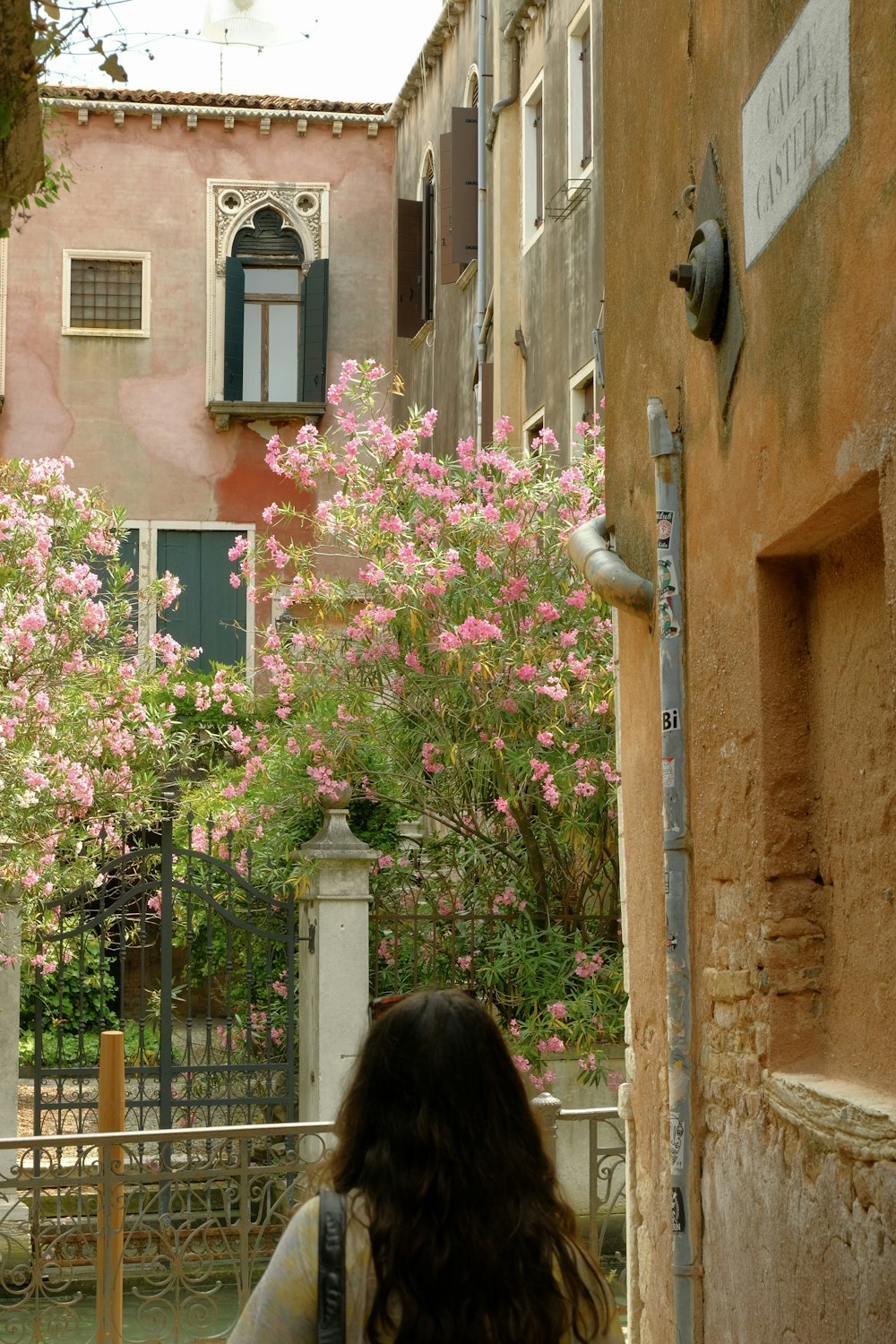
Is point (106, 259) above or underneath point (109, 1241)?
above

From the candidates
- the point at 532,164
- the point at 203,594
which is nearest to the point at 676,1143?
the point at 532,164

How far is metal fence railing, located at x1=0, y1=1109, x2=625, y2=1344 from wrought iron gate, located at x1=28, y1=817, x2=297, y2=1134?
0.37m

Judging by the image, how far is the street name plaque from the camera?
3568 mm

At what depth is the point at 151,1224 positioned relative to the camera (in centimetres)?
1074

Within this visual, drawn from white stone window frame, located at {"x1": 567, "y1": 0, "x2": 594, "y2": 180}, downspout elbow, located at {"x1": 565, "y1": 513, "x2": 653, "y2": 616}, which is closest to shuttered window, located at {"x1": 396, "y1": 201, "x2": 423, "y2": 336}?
white stone window frame, located at {"x1": 567, "y1": 0, "x2": 594, "y2": 180}

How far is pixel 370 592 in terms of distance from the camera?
11266mm

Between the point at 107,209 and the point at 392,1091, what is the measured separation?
71.1ft

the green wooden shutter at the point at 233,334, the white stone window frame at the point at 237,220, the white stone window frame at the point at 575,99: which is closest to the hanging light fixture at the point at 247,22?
the white stone window frame at the point at 237,220

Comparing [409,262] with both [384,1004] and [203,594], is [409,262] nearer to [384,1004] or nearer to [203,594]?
[203,594]

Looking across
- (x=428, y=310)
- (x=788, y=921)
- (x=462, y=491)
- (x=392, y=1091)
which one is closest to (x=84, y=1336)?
(x=462, y=491)

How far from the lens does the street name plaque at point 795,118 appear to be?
3.57 metres

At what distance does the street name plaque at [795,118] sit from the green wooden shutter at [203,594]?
698 inches

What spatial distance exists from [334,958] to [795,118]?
746cm

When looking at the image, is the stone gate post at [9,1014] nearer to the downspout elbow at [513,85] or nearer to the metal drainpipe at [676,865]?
the metal drainpipe at [676,865]
